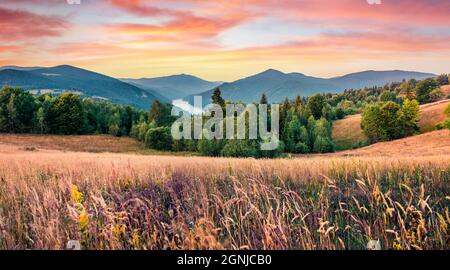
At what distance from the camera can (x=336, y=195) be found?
568 centimetres

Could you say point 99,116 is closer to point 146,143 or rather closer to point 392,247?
point 146,143

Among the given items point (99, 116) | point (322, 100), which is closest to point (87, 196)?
point (99, 116)

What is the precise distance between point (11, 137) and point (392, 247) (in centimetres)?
7452

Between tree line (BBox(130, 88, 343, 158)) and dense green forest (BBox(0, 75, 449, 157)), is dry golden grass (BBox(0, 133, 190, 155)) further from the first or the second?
dense green forest (BBox(0, 75, 449, 157))

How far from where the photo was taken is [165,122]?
290 ft

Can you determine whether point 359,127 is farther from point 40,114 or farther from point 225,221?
point 225,221

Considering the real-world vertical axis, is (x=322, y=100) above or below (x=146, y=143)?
above

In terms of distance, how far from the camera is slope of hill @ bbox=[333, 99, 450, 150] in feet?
288

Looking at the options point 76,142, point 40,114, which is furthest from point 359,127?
point 40,114

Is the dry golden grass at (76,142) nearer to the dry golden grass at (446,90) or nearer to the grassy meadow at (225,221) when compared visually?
the grassy meadow at (225,221)

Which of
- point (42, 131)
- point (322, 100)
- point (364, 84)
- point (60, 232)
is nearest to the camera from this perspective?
point (60, 232)
